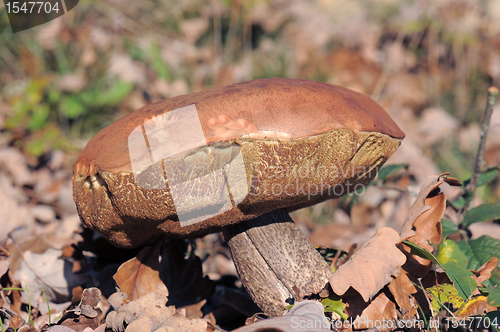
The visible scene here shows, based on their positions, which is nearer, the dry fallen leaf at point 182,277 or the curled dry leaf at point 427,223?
the curled dry leaf at point 427,223

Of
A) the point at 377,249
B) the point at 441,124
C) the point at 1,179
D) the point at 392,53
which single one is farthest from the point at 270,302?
the point at 392,53

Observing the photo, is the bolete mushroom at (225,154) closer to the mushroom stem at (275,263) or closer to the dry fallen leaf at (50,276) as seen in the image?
the mushroom stem at (275,263)

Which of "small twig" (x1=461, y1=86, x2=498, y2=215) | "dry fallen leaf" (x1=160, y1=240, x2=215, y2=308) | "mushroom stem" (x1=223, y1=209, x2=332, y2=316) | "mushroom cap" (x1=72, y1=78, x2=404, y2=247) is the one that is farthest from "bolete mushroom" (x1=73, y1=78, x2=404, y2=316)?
"small twig" (x1=461, y1=86, x2=498, y2=215)

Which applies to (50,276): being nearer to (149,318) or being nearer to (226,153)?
(149,318)

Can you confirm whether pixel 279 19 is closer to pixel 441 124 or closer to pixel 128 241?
pixel 441 124

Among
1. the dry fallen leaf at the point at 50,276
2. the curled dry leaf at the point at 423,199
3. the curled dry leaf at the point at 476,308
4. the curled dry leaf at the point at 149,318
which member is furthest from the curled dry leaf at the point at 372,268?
the dry fallen leaf at the point at 50,276

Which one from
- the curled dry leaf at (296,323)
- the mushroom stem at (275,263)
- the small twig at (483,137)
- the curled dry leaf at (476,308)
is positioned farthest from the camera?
the small twig at (483,137)

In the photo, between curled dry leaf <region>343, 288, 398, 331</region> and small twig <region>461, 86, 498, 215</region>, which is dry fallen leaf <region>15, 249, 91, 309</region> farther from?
small twig <region>461, 86, 498, 215</region>
